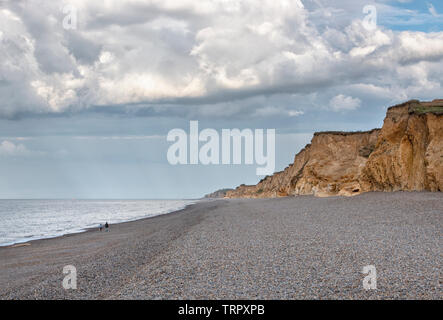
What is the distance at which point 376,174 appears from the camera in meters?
34.1

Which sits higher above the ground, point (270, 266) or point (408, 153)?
point (408, 153)

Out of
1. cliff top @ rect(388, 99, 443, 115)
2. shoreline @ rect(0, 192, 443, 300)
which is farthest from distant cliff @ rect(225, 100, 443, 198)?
shoreline @ rect(0, 192, 443, 300)

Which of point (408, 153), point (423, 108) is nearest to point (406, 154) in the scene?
point (408, 153)

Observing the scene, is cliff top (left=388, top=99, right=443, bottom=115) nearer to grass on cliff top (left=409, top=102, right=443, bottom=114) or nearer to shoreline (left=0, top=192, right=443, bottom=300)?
grass on cliff top (left=409, top=102, right=443, bottom=114)

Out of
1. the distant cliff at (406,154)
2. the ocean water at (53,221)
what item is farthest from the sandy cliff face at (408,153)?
the ocean water at (53,221)

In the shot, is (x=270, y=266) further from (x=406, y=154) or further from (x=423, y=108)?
(x=423, y=108)

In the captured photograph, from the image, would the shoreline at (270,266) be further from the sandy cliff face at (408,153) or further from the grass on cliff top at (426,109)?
the grass on cliff top at (426,109)

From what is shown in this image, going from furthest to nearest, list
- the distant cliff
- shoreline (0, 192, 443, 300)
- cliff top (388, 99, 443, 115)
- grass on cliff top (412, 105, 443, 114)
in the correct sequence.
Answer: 1. cliff top (388, 99, 443, 115)
2. grass on cliff top (412, 105, 443, 114)
3. the distant cliff
4. shoreline (0, 192, 443, 300)

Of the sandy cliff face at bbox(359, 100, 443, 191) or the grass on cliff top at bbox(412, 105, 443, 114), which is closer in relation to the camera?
the sandy cliff face at bbox(359, 100, 443, 191)
